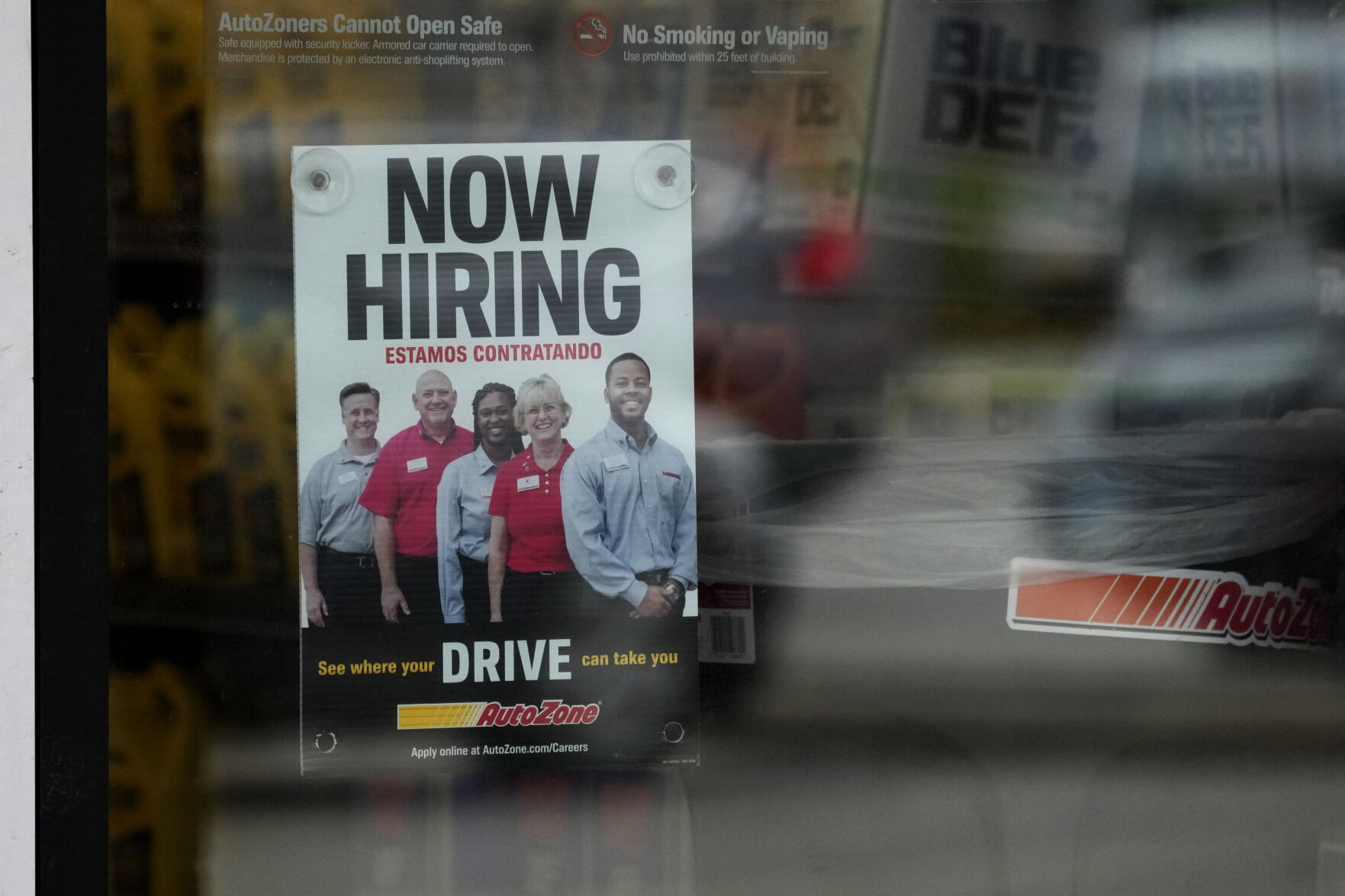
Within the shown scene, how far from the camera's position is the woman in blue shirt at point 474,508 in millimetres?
2391

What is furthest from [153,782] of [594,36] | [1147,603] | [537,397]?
[1147,603]

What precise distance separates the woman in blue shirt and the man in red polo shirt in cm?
2

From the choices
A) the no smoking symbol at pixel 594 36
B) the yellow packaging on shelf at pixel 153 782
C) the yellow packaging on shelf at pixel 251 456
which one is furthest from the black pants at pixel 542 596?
the no smoking symbol at pixel 594 36

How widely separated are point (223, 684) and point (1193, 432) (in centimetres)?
202

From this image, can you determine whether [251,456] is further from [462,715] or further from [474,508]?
[462,715]

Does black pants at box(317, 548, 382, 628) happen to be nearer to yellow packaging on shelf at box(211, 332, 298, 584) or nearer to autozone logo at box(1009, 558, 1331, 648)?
yellow packaging on shelf at box(211, 332, 298, 584)

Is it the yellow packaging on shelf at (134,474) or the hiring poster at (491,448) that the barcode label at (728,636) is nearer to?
the hiring poster at (491,448)

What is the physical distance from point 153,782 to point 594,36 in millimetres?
1732

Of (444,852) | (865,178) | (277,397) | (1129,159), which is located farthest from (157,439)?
(1129,159)

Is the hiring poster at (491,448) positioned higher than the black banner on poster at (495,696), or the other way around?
the hiring poster at (491,448)

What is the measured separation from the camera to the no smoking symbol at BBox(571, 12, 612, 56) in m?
2.38

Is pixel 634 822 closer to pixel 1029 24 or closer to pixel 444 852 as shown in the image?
pixel 444 852

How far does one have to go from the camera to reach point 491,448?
2396 mm

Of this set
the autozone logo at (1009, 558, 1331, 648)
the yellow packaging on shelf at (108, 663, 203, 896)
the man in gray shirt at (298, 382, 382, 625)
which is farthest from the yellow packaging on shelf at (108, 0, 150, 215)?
the autozone logo at (1009, 558, 1331, 648)
